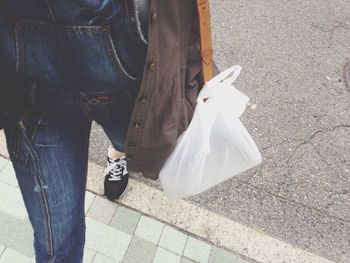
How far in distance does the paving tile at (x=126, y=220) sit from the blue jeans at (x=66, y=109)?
0.71 metres

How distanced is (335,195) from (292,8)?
8.12 feet

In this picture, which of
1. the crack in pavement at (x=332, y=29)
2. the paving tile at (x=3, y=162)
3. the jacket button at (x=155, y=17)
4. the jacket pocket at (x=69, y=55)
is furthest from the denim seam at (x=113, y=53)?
the crack in pavement at (x=332, y=29)

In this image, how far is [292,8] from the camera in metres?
4.46

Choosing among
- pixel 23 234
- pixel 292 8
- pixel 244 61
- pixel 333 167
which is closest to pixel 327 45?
pixel 292 8

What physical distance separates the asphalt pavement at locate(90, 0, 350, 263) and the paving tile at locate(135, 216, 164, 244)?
0.29 meters

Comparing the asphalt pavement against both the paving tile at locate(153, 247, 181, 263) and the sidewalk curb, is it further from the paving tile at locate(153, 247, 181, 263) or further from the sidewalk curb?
the paving tile at locate(153, 247, 181, 263)

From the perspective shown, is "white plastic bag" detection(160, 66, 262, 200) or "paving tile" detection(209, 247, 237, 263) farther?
"paving tile" detection(209, 247, 237, 263)

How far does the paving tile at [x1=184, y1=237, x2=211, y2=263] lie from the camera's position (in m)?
2.20

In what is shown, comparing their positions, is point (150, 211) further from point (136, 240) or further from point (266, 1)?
point (266, 1)

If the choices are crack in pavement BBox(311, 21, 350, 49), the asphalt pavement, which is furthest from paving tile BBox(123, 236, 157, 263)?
crack in pavement BBox(311, 21, 350, 49)

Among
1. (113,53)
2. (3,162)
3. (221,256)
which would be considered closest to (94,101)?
(113,53)

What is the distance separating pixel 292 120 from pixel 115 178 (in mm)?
1506

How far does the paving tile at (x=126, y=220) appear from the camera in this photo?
2.27m

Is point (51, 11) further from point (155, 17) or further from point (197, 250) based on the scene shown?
point (197, 250)
